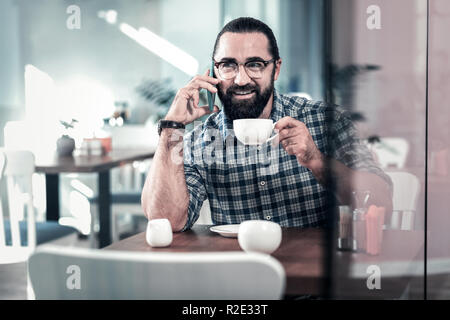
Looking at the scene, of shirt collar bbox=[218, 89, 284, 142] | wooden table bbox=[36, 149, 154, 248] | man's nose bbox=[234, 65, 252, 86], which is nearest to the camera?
man's nose bbox=[234, 65, 252, 86]

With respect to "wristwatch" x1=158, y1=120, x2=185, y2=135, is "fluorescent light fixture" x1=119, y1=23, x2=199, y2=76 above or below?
above

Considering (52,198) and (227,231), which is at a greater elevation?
(227,231)

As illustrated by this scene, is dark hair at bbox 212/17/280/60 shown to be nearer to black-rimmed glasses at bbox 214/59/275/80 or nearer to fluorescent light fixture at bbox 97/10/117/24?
black-rimmed glasses at bbox 214/59/275/80

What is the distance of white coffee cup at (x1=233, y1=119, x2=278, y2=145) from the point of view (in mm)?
884

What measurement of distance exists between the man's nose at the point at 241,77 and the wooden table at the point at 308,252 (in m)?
0.34

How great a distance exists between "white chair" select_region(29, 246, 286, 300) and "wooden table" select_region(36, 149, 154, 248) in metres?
1.27

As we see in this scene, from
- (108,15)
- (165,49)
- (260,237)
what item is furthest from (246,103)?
(165,49)

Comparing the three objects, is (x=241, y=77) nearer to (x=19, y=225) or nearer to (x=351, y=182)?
(x=351, y=182)

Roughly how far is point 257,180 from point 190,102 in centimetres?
24

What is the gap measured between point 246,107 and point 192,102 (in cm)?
16

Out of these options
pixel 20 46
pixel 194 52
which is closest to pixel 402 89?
pixel 20 46

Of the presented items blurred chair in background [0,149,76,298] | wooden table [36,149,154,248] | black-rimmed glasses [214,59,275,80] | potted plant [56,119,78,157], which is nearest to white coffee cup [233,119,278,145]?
black-rimmed glasses [214,59,275,80]

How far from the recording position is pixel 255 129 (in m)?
0.89
